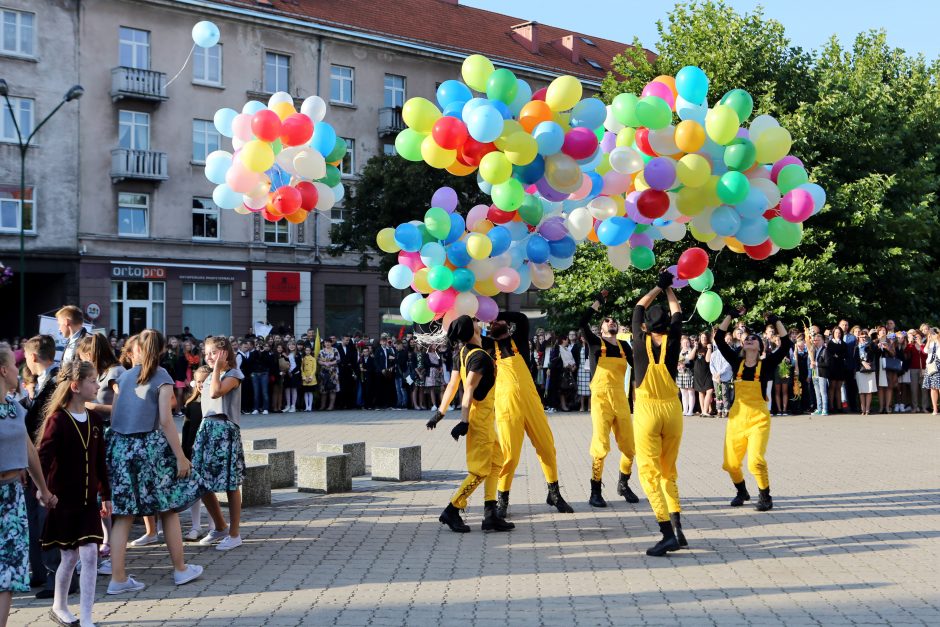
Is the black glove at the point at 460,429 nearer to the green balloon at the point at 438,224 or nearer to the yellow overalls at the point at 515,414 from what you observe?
the yellow overalls at the point at 515,414

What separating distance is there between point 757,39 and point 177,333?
22.0 meters

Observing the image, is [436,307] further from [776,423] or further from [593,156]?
[776,423]

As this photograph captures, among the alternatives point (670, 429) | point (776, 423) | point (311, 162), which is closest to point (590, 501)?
point (670, 429)

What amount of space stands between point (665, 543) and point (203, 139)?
32.2m

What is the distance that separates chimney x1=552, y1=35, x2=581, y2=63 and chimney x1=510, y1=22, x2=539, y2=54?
5.13 ft

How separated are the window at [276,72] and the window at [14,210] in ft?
32.6

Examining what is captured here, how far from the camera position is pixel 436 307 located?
9.12 meters

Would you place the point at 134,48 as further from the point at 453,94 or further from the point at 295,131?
the point at 453,94

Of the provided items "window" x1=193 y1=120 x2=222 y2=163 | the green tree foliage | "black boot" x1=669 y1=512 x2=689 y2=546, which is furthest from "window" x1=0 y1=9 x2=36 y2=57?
"black boot" x1=669 y1=512 x2=689 y2=546

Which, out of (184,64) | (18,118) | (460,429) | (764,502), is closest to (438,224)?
(460,429)

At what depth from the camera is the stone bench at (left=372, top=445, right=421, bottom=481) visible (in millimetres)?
11867

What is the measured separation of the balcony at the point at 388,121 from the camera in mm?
40406

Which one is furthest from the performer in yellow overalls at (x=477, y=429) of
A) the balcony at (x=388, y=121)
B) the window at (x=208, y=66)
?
the balcony at (x=388, y=121)

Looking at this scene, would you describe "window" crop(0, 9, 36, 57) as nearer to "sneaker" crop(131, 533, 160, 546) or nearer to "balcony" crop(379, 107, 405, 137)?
"balcony" crop(379, 107, 405, 137)
